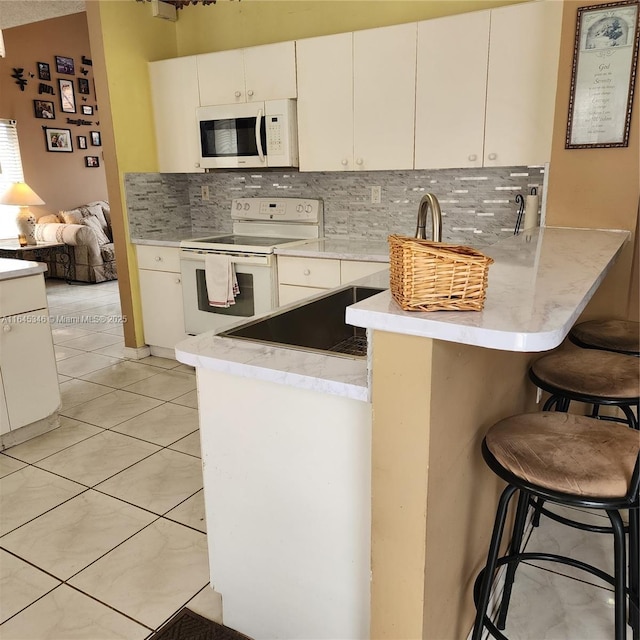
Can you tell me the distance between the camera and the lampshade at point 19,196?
22.6ft

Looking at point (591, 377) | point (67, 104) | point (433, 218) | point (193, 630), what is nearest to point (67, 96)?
point (67, 104)

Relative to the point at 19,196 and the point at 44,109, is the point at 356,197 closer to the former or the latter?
the point at 19,196

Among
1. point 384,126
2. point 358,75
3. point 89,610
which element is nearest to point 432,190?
point 384,126

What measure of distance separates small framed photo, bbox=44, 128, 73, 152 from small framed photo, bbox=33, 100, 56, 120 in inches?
7.2

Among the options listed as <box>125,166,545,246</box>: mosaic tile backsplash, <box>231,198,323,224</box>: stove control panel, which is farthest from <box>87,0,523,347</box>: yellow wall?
<box>231,198,323,224</box>: stove control panel

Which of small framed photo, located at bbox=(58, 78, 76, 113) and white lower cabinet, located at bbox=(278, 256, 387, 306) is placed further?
small framed photo, located at bbox=(58, 78, 76, 113)

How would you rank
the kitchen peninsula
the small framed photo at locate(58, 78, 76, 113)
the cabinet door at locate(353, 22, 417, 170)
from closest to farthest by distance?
1. the kitchen peninsula
2. the cabinet door at locate(353, 22, 417, 170)
3. the small framed photo at locate(58, 78, 76, 113)

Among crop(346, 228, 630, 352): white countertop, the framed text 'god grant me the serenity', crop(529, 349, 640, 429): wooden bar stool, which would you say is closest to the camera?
crop(346, 228, 630, 352): white countertop

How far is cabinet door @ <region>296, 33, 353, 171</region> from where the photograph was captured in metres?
3.38

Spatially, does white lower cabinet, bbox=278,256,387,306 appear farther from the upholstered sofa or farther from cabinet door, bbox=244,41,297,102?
the upholstered sofa

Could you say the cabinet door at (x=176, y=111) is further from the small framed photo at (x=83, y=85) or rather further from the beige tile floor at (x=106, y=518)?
the small framed photo at (x=83, y=85)

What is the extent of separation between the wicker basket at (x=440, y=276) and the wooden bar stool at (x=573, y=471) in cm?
44

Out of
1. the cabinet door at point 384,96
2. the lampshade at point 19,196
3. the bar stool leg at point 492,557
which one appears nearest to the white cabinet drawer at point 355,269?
the cabinet door at point 384,96

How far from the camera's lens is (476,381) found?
1384 mm
